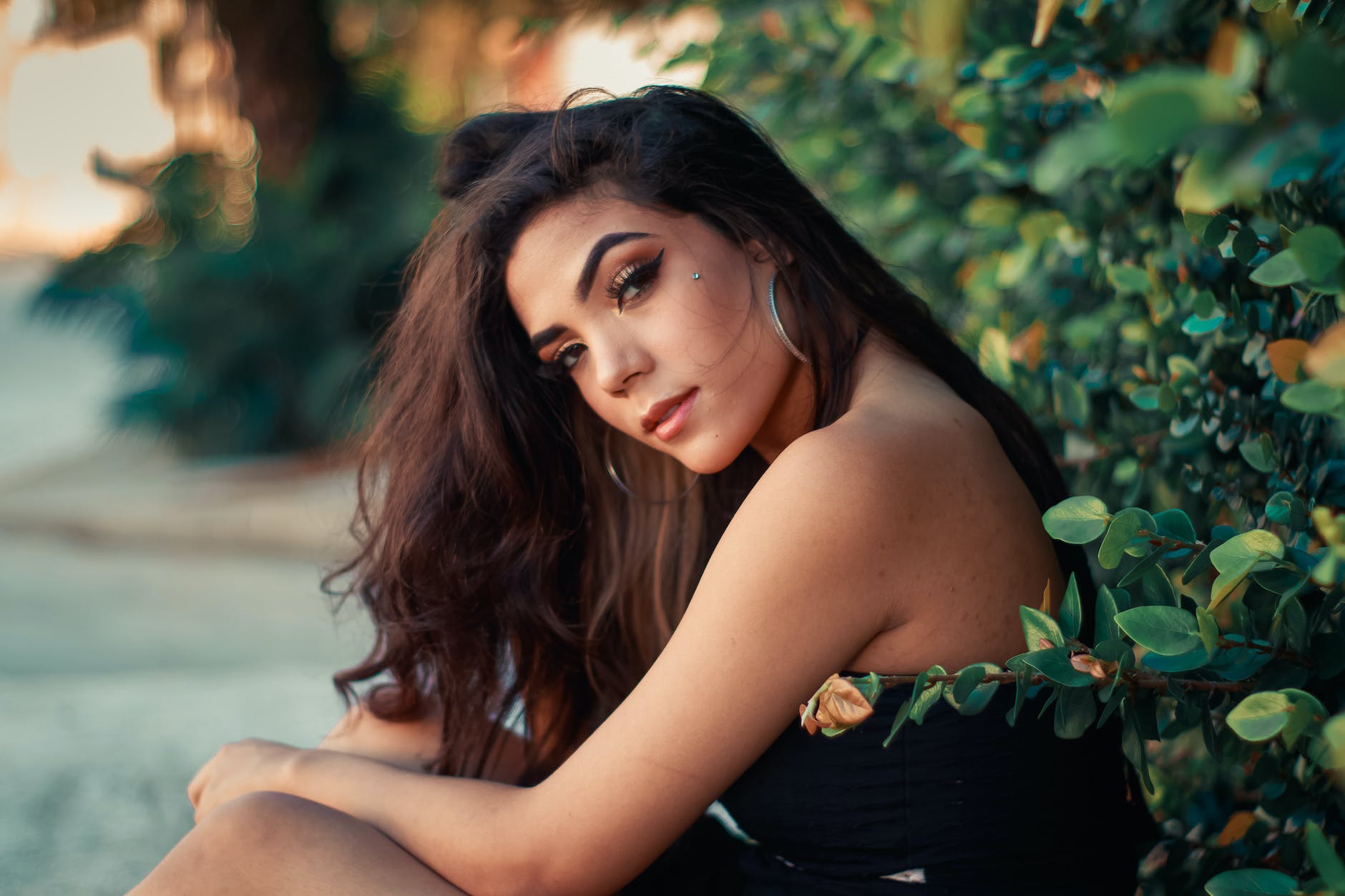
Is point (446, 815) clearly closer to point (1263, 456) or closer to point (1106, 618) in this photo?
point (1106, 618)

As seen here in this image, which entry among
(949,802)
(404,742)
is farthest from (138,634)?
(949,802)

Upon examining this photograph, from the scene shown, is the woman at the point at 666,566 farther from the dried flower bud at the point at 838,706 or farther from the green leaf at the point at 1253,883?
the green leaf at the point at 1253,883

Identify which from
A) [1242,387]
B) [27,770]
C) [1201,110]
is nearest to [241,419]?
[27,770]

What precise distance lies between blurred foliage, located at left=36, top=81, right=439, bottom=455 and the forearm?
6.25 m

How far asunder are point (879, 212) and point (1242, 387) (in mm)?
1575

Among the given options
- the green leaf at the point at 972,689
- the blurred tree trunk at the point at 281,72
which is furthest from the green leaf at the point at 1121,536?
the blurred tree trunk at the point at 281,72

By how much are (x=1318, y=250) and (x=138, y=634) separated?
531 cm

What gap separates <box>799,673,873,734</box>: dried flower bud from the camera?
1.21 meters

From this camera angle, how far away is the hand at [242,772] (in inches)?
82.8

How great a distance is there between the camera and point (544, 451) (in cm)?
230

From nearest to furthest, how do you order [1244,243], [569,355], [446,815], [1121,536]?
[1121,536] → [1244,243] → [446,815] → [569,355]

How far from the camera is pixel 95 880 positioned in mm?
2684

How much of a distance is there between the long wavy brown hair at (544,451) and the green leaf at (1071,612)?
0.63 m

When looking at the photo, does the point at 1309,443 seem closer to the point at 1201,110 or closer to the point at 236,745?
the point at 1201,110
